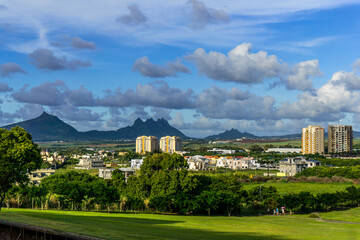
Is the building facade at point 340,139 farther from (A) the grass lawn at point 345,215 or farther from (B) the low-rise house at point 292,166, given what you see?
→ (A) the grass lawn at point 345,215

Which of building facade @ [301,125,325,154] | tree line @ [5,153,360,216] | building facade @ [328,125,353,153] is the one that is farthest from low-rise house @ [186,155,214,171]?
building facade @ [328,125,353,153]

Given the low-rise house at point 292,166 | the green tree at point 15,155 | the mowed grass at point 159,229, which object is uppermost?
the green tree at point 15,155

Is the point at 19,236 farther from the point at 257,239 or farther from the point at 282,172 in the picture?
the point at 282,172

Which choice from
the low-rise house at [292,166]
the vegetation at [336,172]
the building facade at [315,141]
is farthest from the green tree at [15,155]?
the building facade at [315,141]

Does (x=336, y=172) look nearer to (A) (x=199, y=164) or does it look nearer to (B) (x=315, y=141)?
(A) (x=199, y=164)

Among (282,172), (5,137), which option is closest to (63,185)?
(5,137)

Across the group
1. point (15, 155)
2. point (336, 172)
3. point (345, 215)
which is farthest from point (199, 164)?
point (15, 155)
